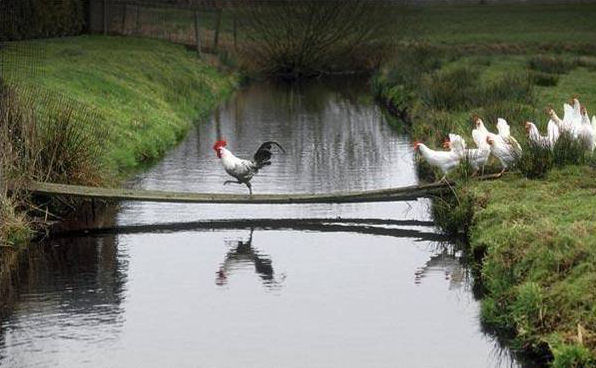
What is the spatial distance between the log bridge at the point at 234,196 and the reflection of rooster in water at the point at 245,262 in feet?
3.80

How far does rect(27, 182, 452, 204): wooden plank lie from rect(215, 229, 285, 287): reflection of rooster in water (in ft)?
3.81

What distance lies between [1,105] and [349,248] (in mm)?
5970

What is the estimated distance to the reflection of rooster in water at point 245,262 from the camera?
56.9ft

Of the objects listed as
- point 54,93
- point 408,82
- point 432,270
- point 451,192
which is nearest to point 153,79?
point 408,82

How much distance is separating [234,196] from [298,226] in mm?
1139

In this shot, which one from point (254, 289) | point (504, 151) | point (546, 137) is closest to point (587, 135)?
point (546, 137)

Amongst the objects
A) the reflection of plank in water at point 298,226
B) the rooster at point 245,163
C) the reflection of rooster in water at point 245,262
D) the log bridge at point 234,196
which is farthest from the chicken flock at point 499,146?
the reflection of rooster in water at point 245,262

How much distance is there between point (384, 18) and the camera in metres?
59.2

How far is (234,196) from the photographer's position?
21.2 meters

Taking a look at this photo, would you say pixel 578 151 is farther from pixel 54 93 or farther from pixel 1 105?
pixel 54 93

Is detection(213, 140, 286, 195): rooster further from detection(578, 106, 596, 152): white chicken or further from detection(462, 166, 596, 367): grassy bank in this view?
detection(578, 106, 596, 152): white chicken

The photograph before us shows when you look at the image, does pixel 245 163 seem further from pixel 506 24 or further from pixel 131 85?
pixel 506 24

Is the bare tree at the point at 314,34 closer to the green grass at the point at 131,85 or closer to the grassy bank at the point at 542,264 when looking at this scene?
the green grass at the point at 131,85

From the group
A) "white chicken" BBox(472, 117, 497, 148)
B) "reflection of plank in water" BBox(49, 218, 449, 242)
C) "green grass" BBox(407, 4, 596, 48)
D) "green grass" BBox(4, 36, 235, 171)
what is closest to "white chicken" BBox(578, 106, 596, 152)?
"white chicken" BBox(472, 117, 497, 148)
